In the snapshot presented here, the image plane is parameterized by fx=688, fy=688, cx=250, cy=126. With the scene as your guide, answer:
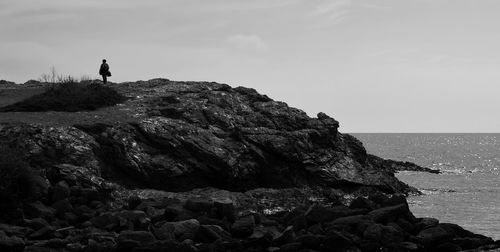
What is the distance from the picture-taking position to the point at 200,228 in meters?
28.0

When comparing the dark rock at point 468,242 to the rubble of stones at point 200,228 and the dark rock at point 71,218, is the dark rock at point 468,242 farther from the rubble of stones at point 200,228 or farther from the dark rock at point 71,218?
the dark rock at point 71,218

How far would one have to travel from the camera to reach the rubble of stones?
26172 mm

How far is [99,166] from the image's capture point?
37750 millimetres

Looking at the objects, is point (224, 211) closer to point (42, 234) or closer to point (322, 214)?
point (322, 214)

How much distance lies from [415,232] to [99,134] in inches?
743

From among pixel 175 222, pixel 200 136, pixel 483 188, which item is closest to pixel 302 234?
pixel 175 222

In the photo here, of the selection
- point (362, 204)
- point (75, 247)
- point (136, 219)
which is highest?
point (362, 204)

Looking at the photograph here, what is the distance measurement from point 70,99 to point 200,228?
20821 millimetres

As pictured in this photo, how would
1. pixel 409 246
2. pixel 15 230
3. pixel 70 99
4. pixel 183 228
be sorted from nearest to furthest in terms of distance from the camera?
pixel 15 230 < pixel 183 228 < pixel 409 246 < pixel 70 99

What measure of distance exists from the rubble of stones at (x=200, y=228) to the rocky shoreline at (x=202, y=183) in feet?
0.20

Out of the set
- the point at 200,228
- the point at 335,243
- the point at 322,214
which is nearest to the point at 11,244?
the point at 200,228

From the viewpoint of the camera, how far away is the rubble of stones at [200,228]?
26.2 metres

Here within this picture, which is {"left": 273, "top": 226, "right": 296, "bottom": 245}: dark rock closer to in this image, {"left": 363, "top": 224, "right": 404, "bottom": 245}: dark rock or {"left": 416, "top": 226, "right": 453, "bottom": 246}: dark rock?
{"left": 363, "top": 224, "right": 404, "bottom": 245}: dark rock

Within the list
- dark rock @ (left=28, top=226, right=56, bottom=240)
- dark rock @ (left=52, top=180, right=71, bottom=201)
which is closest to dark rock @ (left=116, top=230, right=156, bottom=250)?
dark rock @ (left=28, top=226, right=56, bottom=240)
